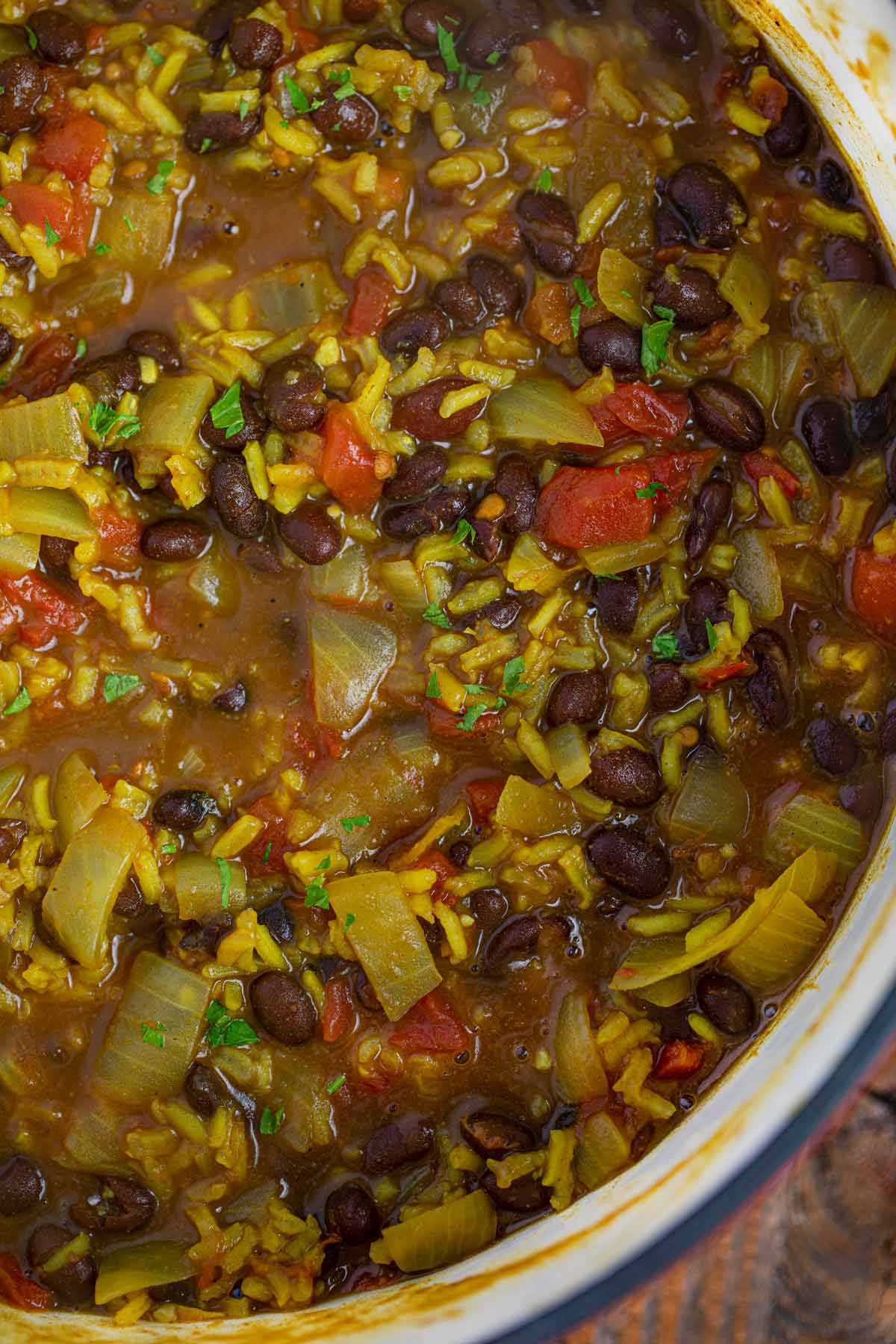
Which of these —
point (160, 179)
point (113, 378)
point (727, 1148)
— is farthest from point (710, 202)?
point (727, 1148)

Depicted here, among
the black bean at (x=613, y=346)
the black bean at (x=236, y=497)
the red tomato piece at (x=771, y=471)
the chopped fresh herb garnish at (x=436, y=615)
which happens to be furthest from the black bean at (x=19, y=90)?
the red tomato piece at (x=771, y=471)

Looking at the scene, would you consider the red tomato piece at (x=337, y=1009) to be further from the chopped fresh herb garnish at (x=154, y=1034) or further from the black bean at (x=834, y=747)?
the black bean at (x=834, y=747)

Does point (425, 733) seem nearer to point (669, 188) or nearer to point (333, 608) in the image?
point (333, 608)

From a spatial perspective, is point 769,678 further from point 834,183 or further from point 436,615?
point 834,183

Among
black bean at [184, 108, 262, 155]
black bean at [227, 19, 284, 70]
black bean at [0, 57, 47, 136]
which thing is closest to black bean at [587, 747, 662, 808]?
black bean at [184, 108, 262, 155]

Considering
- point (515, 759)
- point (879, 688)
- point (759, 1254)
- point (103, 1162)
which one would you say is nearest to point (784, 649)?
point (879, 688)

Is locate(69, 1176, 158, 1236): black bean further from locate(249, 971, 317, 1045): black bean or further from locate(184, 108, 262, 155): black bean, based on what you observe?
locate(184, 108, 262, 155): black bean
